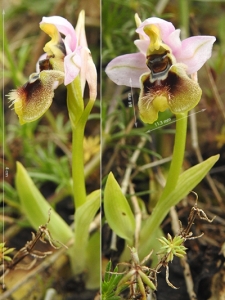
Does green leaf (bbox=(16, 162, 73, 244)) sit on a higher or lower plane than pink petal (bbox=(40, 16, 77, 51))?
lower

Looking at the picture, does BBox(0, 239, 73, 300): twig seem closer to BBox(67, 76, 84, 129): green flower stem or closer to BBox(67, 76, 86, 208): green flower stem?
BBox(67, 76, 86, 208): green flower stem

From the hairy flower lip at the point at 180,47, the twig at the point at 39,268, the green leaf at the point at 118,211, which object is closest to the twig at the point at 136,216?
the green leaf at the point at 118,211

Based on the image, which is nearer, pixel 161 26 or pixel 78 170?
pixel 161 26

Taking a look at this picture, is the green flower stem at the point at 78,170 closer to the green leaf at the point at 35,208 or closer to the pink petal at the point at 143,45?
the green leaf at the point at 35,208

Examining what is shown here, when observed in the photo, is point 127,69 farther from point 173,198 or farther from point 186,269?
point 186,269

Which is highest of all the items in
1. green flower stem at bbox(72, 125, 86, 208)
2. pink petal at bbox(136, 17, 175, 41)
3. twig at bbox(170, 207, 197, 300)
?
pink petal at bbox(136, 17, 175, 41)

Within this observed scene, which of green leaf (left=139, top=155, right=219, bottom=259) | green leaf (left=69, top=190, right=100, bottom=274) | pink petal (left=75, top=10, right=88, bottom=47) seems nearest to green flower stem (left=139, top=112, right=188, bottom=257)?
green leaf (left=139, top=155, right=219, bottom=259)

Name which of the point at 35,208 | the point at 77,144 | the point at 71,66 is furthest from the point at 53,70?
the point at 35,208

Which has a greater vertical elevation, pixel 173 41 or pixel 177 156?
pixel 173 41

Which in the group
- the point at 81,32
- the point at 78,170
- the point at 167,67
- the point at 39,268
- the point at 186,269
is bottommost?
the point at 186,269
